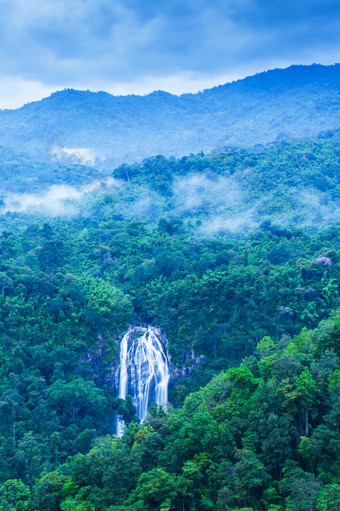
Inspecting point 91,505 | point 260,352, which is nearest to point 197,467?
point 91,505

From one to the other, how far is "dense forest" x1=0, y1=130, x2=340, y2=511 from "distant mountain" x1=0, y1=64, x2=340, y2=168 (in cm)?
2021

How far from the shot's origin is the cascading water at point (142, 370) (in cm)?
3011

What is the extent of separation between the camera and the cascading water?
98.8 ft

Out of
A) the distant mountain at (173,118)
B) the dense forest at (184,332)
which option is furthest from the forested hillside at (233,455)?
the distant mountain at (173,118)

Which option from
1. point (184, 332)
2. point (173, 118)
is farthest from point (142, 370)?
point (173, 118)

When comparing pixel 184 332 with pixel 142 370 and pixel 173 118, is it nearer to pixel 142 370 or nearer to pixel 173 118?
pixel 142 370

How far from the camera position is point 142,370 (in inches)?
1217

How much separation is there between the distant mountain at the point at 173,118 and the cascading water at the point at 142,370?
1993 inches

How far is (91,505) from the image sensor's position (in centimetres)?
1580

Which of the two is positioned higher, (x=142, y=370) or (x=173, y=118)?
(x=173, y=118)

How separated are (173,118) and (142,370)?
76.3m

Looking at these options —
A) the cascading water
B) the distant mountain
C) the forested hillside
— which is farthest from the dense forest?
the distant mountain

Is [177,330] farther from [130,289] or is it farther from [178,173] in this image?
[178,173]

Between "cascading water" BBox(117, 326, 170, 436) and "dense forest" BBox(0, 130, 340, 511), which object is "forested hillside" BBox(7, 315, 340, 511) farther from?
"cascading water" BBox(117, 326, 170, 436)
